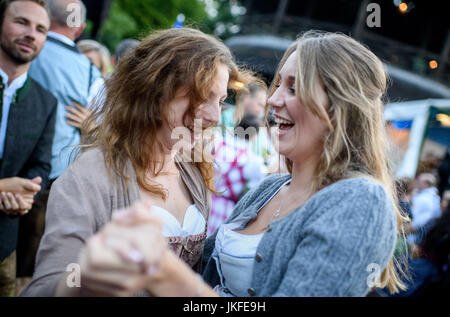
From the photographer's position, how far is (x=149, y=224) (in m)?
0.87

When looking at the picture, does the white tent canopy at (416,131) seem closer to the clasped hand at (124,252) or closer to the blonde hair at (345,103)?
the blonde hair at (345,103)

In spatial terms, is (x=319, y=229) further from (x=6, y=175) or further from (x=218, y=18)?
(x=218, y=18)

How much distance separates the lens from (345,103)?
4.66 feet

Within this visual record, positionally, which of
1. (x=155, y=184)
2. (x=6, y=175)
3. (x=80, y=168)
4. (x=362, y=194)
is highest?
(x=362, y=194)

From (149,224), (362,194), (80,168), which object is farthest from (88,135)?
(362,194)

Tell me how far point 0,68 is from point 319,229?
2270mm

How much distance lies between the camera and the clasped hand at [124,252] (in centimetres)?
83

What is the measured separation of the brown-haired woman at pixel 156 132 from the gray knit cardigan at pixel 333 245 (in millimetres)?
485

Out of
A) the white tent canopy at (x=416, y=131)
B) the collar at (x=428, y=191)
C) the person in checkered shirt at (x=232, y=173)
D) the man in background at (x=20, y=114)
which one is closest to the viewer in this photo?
the man in background at (x=20, y=114)

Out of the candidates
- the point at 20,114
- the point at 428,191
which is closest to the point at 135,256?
the point at 20,114

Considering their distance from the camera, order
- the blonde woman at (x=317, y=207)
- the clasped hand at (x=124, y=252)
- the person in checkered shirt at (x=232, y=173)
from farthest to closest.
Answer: the person in checkered shirt at (x=232, y=173)
the blonde woman at (x=317, y=207)
the clasped hand at (x=124, y=252)

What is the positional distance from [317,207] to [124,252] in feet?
2.16

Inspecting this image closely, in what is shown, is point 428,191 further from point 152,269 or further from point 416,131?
point 152,269

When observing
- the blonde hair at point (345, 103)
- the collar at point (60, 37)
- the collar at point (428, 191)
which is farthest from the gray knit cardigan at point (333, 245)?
the collar at point (428, 191)
